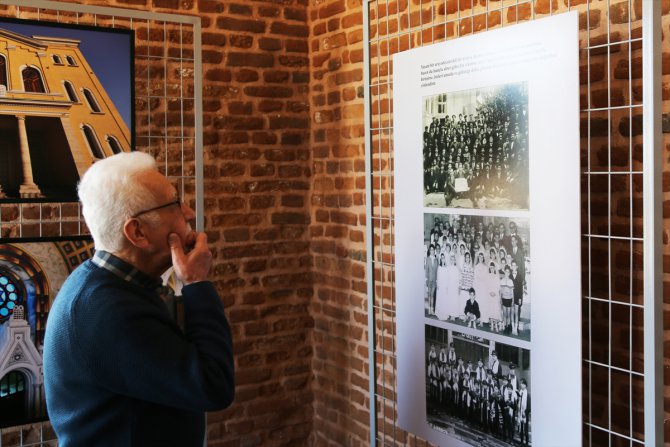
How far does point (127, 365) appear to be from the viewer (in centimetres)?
194

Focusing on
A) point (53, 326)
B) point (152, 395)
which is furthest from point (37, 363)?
point (152, 395)

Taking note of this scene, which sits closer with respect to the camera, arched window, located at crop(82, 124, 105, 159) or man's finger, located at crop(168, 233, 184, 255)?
man's finger, located at crop(168, 233, 184, 255)

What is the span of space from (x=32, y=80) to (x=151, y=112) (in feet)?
3.27

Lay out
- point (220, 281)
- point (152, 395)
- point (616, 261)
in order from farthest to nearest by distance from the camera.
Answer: point (220, 281)
point (616, 261)
point (152, 395)

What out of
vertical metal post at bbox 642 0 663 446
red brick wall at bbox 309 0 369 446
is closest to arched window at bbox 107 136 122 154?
red brick wall at bbox 309 0 369 446

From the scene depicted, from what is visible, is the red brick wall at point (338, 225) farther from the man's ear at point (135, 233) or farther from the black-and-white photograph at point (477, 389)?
the man's ear at point (135, 233)

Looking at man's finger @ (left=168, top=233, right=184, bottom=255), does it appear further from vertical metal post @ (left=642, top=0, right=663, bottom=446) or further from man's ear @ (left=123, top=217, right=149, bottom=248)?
vertical metal post @ (left=642, top=0, right=663, bottom=446)

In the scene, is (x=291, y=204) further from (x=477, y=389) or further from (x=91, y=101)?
(x=477, y=389)

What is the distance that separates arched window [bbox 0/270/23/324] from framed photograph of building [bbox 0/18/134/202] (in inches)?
11.5

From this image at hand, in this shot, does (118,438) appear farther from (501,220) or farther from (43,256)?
(501,220)

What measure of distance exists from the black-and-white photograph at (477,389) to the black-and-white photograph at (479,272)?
0.07 m

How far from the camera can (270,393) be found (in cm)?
429

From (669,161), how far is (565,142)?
41 cm

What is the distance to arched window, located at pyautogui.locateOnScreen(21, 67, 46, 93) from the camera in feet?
9.13
